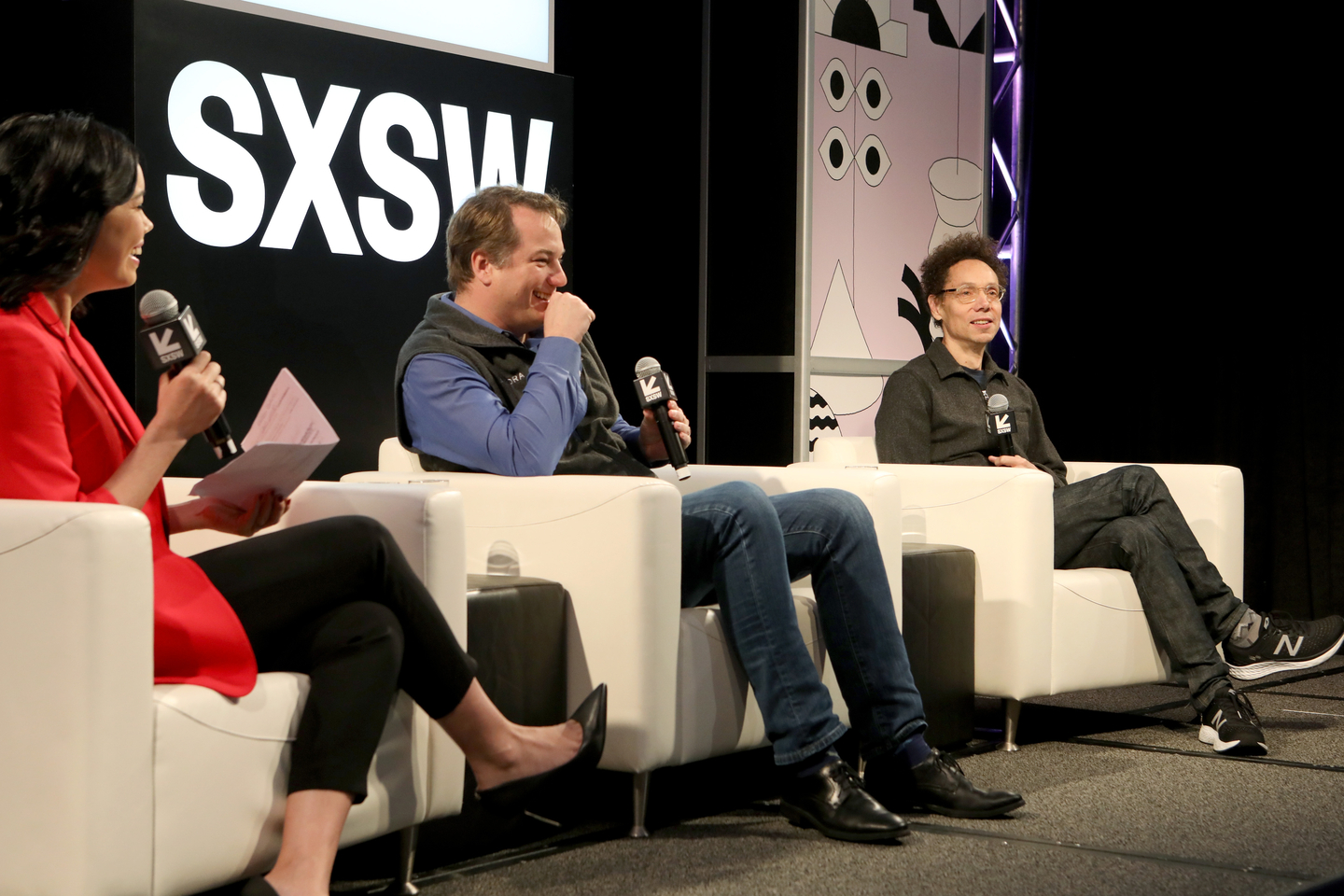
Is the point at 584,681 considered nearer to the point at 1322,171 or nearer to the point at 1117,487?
the point at 1117,487

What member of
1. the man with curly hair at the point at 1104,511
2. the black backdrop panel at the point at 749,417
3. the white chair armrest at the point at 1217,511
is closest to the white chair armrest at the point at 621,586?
the man with curly hair at the point at 1104,511

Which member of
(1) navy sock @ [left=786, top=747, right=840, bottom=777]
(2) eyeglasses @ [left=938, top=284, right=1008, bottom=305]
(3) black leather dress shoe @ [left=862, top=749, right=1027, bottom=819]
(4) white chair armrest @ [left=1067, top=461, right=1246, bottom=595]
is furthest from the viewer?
(2) eyeglasses @ [left=938, top=284, right=1008, bottom=305]

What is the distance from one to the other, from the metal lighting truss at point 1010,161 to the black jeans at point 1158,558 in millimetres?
2538

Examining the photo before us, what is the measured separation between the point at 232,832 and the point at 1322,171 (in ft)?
15.1

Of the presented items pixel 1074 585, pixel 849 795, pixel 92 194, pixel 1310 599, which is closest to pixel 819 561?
pixel 849 795

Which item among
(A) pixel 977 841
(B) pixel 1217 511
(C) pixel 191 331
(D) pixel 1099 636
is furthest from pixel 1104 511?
(C) pixel 191 331

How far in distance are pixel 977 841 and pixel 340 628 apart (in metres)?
1.09

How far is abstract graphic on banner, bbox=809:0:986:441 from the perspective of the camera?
16.4 feet

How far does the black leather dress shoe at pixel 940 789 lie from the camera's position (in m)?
2.41

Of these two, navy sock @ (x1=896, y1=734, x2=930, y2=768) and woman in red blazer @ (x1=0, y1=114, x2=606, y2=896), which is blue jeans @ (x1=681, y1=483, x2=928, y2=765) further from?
woman in red blazer @ (x1=0, y1=114, x2=606, y2=896)

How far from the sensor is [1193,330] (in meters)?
5.37

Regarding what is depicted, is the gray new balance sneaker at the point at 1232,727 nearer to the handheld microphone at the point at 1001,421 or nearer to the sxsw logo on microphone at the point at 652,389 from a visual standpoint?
the handheld microphone at the point at 1001,421

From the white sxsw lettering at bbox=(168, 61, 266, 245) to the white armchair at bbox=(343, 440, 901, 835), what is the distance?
2.83 ft

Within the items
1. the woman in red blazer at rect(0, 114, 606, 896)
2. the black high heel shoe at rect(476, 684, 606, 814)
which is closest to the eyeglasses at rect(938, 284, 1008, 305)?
the black high heel shoe at rect(476, 684, 606, 814)
